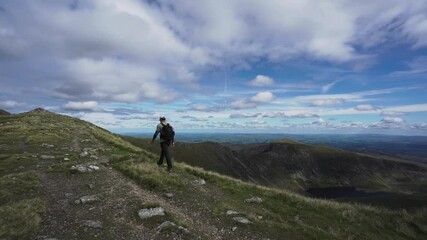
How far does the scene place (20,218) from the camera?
11445 mm

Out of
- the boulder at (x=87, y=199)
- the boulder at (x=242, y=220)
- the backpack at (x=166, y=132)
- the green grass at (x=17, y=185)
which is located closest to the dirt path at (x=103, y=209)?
the boulder at (x=87, y=199)

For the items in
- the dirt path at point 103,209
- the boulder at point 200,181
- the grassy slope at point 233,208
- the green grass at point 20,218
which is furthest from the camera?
the boulder at point 200,181

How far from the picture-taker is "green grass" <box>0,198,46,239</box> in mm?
10242

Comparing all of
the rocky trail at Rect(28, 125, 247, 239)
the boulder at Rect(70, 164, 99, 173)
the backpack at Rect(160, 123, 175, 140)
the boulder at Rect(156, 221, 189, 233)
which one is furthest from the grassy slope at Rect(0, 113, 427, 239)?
the backpack at Rect(160, 123, 175, 140)

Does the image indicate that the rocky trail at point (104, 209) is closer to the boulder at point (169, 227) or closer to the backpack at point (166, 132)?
the boulder at point (169, 227)

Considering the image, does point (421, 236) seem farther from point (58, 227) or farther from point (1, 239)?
point (1, 239)

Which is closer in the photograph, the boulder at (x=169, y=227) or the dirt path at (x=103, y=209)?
the dirt path at (x=103, y=209)

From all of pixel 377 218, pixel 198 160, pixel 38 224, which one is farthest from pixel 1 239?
pixel 198 160

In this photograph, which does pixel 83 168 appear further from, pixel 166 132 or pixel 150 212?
pixel 150 212

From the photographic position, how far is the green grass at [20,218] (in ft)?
33.6

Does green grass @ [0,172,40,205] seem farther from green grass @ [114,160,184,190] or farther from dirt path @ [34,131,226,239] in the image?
green grass @ [114,160,184,190]

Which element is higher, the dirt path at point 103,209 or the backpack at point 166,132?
the backpack at point 166,132

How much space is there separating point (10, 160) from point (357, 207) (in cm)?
2792

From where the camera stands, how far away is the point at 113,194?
15.9 meters
